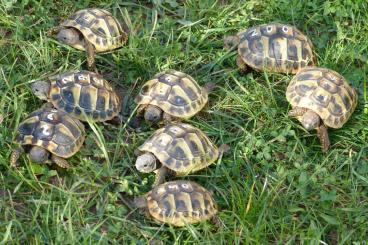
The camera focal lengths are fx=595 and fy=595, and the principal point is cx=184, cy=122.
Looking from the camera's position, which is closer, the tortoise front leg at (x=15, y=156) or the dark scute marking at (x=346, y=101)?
the tortoise front leg at (x=15, y=156)

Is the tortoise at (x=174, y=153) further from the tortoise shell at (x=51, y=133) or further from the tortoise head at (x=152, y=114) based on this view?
the tortoise shell at (x=51, y=133)

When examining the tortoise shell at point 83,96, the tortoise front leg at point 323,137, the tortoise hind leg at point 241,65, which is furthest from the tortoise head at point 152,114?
the tortoise front leg at point 323,137

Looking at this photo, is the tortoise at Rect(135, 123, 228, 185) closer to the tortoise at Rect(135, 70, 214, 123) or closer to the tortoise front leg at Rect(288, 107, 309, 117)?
the tortoise at Rect(135, 70, 214, 123)

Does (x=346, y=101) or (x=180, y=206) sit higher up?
(x=346, y=101)

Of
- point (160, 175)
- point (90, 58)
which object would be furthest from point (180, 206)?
point (90, 58)

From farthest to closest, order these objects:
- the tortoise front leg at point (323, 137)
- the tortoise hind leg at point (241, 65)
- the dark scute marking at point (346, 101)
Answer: the tortoise hind leg at point (241, 65) → the dark scute marking at point (346, 101) → the tortoise front leg at point (323, 137)

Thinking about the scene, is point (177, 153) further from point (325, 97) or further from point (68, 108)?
point (325, 97)
